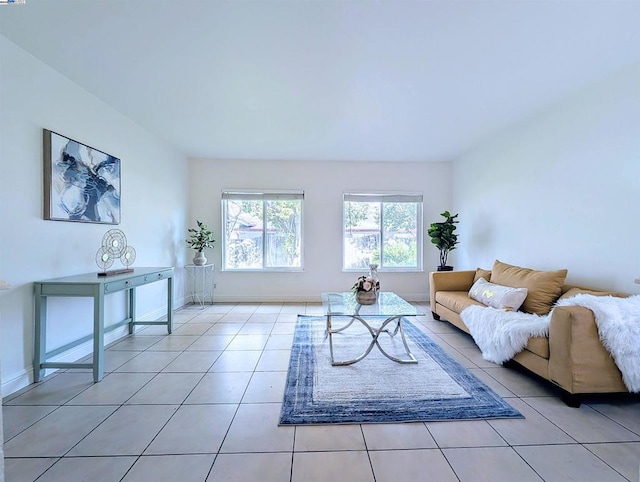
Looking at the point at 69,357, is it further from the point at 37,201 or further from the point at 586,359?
the point at 586,359

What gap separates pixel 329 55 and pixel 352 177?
9.54 feet

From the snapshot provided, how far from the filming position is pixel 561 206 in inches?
116

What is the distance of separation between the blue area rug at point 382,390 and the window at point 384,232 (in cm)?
227

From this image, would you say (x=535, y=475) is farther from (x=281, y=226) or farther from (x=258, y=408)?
(x=281, y=226)

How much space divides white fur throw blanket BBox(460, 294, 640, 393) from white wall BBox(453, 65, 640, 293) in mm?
626

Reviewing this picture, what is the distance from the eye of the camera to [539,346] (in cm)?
211

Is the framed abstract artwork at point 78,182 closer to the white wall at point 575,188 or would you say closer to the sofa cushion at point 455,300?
the sofa cushion at point 455,300

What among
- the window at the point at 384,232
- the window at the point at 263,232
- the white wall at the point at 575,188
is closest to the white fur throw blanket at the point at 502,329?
the white wall at the point at 575,188

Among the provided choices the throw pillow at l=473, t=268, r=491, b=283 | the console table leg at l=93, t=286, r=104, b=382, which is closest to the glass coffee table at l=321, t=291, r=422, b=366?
the throw pillow at l=473, t=268, r=491, b=283

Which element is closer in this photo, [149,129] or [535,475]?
[535,475]

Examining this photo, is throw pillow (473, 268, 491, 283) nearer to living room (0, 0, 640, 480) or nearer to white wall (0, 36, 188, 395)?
living room (0, 0, 640, 480)

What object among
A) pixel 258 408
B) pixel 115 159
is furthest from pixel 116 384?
pixel 115 159

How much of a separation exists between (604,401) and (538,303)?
87 centimetres

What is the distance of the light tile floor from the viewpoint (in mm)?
1417
